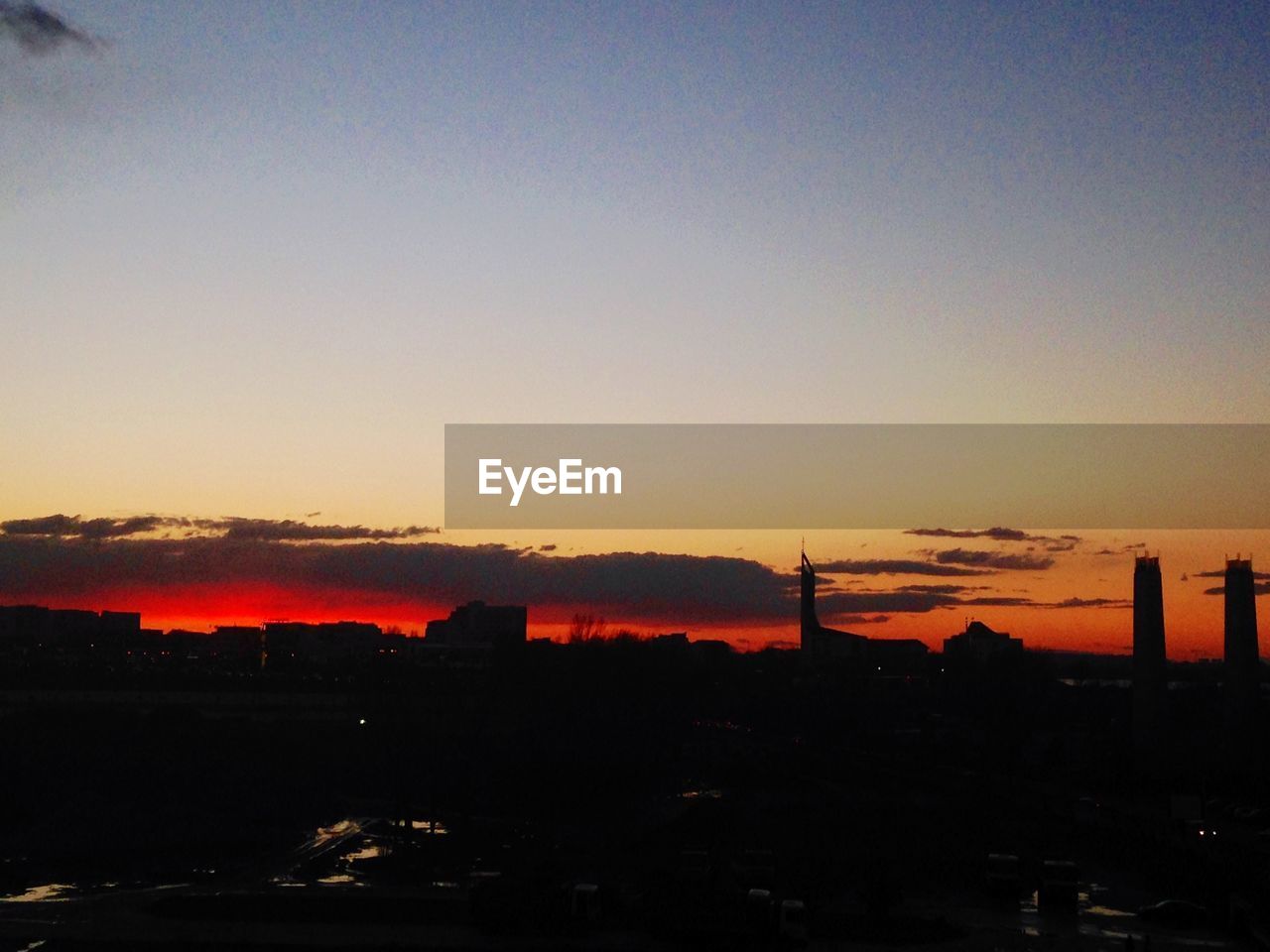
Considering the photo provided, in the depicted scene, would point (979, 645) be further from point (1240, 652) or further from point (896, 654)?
point (1240, 652)

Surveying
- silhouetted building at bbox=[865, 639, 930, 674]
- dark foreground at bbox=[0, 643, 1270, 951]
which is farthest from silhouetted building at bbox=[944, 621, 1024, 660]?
dark foreground at bbox=[0, 643, 1270, 951]

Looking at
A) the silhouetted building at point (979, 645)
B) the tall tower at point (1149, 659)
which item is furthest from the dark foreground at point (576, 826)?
the silhouetted building at point (979, 645)

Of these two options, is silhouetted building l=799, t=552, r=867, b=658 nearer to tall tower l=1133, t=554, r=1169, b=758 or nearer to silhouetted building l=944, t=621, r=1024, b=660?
silhouetted building l=944, t=621, r=1024, b=660

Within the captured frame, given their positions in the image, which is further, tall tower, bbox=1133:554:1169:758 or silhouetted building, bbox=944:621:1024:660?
silhouetted building, bbox=944:621:1024:660

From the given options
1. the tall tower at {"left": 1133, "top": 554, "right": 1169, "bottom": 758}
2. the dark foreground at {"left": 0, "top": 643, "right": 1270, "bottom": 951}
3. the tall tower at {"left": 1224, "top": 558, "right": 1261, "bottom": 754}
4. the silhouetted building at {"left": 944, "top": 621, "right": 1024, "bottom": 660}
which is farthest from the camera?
the silhouetted building at {"left": 944, "top": 621, "right": 1024, "bottom": 660}

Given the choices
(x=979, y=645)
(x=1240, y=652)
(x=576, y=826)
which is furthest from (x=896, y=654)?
(x=576, y=826)

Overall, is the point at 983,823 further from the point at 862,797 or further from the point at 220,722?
the point at 220,722

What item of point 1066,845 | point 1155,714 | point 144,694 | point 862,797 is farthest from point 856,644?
point 1066,845

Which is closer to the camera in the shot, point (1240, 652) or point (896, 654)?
point (1240, 652)
